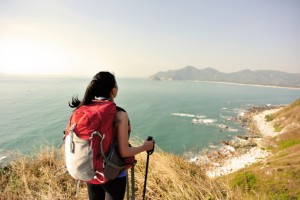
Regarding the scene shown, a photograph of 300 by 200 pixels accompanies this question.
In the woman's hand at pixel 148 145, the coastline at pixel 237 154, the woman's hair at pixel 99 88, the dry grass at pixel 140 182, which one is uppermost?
the woman's hair at pixel 99 88

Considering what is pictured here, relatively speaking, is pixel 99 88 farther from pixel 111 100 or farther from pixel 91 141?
pixel 91 141

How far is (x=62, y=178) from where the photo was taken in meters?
4.04

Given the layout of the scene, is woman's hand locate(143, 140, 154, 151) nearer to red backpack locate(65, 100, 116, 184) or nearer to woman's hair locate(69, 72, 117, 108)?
red backpack locate(65, 100, 116, 184)

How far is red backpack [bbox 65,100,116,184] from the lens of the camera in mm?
1686

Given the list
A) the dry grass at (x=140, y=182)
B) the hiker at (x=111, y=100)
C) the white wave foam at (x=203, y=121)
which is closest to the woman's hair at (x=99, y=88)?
the hiker at (x=111, y=100)

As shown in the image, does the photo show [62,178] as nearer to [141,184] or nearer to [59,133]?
[141,184]

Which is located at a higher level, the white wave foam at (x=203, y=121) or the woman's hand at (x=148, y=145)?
the woman's hand at (x=148, y=145)

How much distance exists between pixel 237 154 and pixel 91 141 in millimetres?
33852

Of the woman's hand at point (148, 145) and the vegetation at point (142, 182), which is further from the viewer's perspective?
the vegetation at point (142, 182)

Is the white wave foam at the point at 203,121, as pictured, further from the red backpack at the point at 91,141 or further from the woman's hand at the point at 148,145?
the red backpack at the point at 91,141

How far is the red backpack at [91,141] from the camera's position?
66.4 inches

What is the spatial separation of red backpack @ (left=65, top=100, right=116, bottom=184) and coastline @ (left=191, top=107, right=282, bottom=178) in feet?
70.5

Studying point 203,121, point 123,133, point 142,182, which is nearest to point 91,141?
point 123,133

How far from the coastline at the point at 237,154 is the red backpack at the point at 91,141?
70.5 ft
